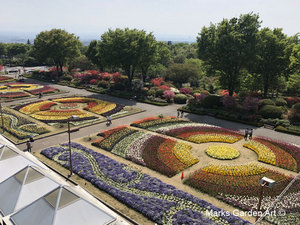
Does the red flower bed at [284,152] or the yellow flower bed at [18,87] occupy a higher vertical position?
the yellow flower bed at [18,87]

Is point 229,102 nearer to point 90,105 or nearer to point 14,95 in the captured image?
point 90,105

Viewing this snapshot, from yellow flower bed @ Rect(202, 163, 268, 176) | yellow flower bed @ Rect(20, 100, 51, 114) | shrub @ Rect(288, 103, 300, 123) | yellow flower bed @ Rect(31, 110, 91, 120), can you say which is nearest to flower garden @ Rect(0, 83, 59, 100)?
yellow flower bed @ Rect(20, 100, 51, 114)

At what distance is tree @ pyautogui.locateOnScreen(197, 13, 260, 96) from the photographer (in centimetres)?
3734

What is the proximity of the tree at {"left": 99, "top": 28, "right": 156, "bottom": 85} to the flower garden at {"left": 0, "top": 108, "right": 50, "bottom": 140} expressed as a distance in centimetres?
2334

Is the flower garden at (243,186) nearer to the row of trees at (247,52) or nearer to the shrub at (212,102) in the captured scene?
the shrub at (212,102)

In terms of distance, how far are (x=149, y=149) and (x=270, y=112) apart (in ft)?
64.5

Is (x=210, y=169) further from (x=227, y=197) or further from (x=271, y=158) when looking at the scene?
(x=271, y=158)

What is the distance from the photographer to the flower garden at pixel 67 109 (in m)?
34.0

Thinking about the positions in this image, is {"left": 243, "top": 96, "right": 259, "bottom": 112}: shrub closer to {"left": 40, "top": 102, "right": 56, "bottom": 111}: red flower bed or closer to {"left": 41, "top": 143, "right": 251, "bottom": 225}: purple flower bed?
{"left": 41, "top": 143, "right": 251, "bottom": 225}: purple flower bed

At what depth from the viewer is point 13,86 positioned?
57625 mm

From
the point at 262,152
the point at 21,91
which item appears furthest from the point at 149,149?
the point at 21,91

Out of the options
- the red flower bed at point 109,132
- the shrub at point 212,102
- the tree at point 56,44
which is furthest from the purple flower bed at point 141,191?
the tree at point 56,44

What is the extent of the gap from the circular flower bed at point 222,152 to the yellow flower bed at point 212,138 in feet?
5.91

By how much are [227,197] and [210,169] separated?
12.0ft
